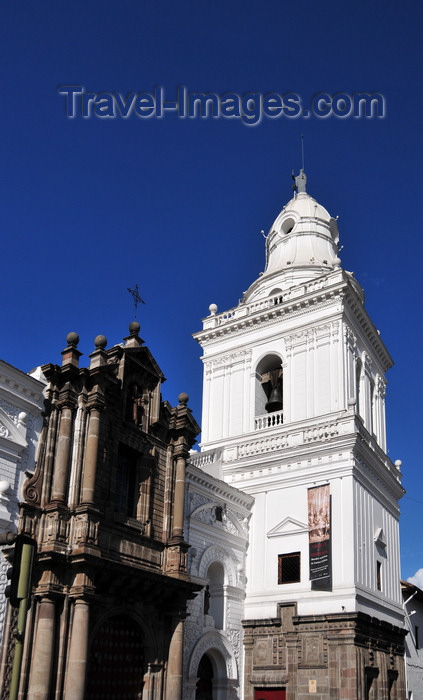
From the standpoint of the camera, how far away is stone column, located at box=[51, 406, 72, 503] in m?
20.1

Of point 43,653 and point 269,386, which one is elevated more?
point 269,386

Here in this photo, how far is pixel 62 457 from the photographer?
20484 mm

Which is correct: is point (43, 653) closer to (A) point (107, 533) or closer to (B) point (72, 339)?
(A) point (107, 533)

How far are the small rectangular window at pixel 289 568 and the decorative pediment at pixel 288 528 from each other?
813 millimetres

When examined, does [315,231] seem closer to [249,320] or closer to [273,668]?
[249,320]

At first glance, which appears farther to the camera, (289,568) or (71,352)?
(289,568)

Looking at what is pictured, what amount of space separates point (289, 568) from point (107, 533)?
29.9 feet

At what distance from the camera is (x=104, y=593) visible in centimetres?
2025

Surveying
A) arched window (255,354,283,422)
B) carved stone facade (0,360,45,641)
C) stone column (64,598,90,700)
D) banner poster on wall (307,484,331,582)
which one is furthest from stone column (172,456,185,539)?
arched window (255,354,283,422)

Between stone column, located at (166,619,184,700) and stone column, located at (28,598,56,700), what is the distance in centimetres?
479

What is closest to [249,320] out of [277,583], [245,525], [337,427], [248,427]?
[248,427]

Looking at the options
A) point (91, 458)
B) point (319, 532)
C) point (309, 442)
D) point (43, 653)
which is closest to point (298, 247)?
point (309, 442)

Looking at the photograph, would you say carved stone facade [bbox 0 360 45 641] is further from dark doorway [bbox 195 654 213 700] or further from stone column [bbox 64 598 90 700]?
dark doorway [bbox 195 654 213 700]

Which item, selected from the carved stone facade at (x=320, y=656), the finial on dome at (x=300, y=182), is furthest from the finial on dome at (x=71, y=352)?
the finial on dome at (x=300, y=182)
